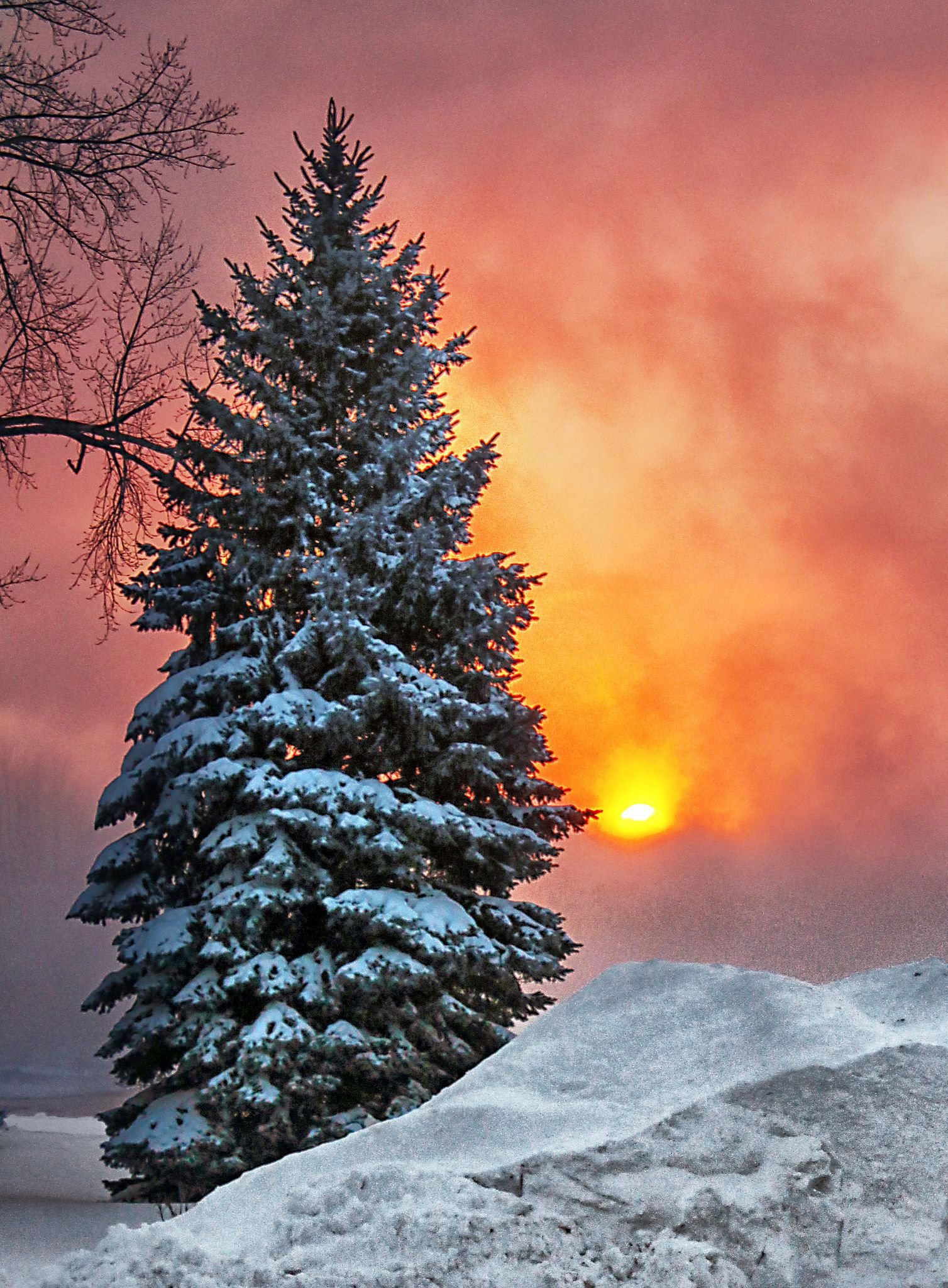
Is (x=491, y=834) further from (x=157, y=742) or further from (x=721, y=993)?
(x=721, y=993)

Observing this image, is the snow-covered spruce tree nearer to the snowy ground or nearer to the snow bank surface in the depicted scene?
the snowy ground

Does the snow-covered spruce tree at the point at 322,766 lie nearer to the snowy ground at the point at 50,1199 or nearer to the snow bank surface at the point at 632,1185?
the snowy ground at the point at 50,1199

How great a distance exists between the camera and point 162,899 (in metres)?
10.3

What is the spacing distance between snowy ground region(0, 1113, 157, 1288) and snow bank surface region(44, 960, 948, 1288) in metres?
0.82

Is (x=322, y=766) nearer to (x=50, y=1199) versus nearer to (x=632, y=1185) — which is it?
(x=50, y=1199)

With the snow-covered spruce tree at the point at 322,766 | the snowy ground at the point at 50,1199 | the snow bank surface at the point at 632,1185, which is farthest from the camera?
the snow-covered spruce tree at the point at 322,766

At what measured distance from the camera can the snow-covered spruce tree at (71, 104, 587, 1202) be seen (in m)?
8.84

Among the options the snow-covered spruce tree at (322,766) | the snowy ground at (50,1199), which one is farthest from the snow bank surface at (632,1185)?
the snow-covered spruce tree at (322,766)

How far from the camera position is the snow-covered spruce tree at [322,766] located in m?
8.84

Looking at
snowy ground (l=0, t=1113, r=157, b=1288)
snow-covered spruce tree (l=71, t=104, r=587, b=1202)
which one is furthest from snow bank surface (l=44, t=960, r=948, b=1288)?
snow-covered spruce tree (l=71, t=104, r=587, b=1202)

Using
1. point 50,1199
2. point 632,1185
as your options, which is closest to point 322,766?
point 50,1199

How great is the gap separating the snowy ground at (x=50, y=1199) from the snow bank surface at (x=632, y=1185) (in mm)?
820

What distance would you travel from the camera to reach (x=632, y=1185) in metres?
3.85

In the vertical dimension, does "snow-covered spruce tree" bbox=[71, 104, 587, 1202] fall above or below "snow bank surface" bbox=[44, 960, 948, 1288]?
above
